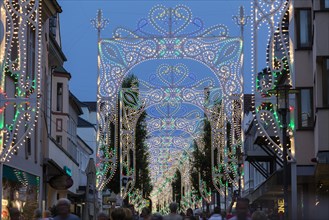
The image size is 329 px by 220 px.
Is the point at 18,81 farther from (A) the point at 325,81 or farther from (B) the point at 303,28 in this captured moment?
(B) the point at 303,28

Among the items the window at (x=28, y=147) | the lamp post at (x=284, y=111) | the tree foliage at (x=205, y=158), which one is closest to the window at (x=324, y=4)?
the lamp post at (x=284, y=111)

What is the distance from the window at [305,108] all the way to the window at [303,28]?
5.51 feet

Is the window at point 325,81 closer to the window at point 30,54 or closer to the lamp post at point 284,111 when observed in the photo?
the lamp post at point 284,111

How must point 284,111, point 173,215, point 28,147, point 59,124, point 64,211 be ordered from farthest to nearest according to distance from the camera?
point 59,124 → point 28,147 → point 284,111 → point 173,215 → point 64,211

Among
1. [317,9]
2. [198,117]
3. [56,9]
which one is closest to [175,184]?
[198,117]

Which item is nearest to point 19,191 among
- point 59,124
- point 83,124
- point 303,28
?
point 303,28

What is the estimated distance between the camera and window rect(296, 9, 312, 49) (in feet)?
107

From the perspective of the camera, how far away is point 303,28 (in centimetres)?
3291

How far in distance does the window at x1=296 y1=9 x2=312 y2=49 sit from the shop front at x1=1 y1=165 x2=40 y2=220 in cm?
1100

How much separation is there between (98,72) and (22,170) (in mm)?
4381

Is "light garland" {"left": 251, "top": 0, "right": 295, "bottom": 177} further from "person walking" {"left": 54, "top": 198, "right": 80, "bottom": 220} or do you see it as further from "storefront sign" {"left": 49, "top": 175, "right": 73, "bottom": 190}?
"storefront sign" {"left": 49, "top": 175, "right": 73, "bottom": 190}

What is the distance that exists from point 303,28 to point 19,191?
11.9 m

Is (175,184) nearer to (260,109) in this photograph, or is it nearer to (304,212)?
(304,212)

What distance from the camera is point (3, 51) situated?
23734 mm
